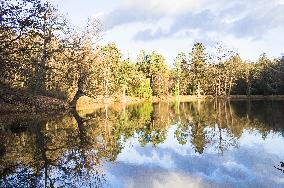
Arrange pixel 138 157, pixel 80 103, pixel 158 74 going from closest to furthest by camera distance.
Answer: pixel 138 157
pixel 80 103
pixel 158 74

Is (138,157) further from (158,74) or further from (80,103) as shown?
(158,74)

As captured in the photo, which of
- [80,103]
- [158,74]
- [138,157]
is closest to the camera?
[138,157]

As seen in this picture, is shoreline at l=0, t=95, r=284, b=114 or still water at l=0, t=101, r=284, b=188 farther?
shoreline at l=0, t=95, r=284, b=114

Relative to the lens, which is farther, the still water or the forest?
the forest

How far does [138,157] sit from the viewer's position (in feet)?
67.7

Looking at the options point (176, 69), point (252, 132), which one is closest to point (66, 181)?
point (252, 132)

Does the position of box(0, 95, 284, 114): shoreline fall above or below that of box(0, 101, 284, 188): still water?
above

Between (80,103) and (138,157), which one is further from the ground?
(80,103)

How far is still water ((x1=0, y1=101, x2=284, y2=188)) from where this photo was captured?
1455 centimetres

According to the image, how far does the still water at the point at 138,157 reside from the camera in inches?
573

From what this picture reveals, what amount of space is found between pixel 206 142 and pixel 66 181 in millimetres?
13180

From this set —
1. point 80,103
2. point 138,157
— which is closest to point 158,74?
point 80,103

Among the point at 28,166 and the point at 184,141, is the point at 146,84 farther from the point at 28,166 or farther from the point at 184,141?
the point at 28,166

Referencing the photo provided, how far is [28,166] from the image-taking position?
54.6 feet
